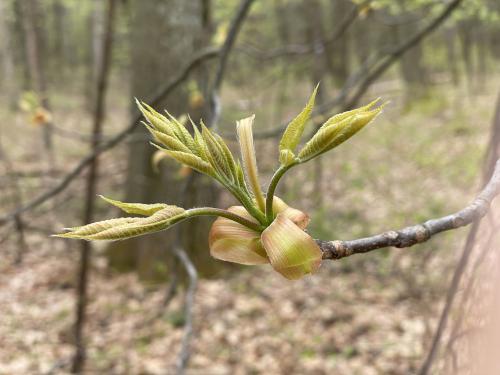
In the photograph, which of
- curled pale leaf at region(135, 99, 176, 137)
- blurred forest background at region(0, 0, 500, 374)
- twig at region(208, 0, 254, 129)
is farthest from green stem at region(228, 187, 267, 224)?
twig at region(208, 0, 254, 129)

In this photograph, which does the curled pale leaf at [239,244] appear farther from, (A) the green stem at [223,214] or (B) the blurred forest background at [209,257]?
(B) the blurred forest background at [209,257]

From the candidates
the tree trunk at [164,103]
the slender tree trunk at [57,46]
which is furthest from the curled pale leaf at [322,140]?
the slender tree trunk at [57,46]

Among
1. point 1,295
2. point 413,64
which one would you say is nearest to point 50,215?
point 1,295

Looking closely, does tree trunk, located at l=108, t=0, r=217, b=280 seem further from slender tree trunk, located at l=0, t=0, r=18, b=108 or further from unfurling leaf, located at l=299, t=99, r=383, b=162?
slender tree trunk, located at l=0, t=0, r=18, b=108

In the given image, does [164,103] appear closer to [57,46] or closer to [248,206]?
[248,206]

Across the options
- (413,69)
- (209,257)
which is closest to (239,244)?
(209,257)

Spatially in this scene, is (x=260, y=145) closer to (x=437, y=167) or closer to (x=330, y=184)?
(x=330, y=184)
